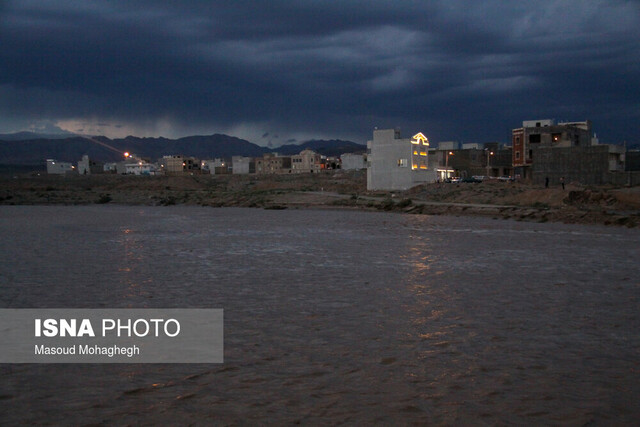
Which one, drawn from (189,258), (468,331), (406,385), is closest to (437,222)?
(189,258)

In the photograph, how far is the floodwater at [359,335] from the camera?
6566 mm

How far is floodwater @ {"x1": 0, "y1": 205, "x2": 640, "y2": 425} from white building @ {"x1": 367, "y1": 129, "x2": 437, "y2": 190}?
49.4 meters

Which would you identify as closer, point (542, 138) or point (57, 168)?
point (542, 138)

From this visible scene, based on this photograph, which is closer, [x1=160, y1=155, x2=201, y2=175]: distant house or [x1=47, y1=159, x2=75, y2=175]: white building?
[x1=47, y1=159, x2=75, y2=175]: white building

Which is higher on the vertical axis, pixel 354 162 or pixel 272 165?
pixel 354 162

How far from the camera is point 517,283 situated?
581 inches

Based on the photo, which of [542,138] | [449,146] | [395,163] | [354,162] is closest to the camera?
[395,163]

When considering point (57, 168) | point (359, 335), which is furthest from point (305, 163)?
point (359, 335)

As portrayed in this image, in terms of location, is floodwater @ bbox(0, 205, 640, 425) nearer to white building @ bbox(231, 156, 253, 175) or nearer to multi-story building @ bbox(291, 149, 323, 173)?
multi-story building @ bbox(291, 149, 323, 173)

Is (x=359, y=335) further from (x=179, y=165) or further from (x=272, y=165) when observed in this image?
(x=179, y=165)

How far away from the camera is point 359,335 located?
31.9 feet

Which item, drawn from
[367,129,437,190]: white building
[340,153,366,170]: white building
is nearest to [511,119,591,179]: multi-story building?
[367,129,437,190]: white building

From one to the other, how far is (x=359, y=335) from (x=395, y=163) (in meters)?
64.4

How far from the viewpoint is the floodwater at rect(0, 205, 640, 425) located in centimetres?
657
